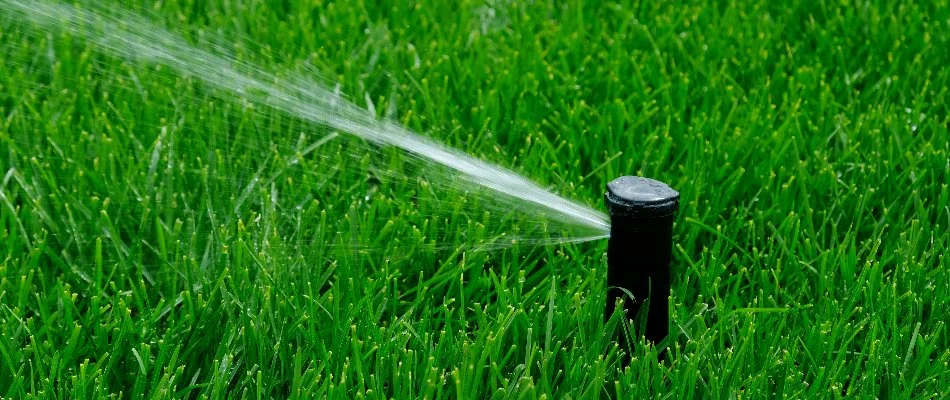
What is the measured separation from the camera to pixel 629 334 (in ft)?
6.43

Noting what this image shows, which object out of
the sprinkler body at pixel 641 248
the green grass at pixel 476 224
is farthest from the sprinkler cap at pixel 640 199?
the green grass at pixel 476 224

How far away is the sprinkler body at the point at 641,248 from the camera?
1.69 m

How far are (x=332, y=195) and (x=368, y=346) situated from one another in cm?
57

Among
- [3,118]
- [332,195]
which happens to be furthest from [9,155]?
[332,195]

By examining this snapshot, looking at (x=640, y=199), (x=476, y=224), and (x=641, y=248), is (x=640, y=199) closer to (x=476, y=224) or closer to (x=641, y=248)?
(x=641, y=248)

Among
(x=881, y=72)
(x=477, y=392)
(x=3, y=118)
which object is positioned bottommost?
(x=477, y=392)

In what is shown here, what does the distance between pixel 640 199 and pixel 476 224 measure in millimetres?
672

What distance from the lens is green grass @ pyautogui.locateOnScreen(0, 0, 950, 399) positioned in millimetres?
1954

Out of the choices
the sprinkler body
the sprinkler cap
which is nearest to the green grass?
the sprinkler body

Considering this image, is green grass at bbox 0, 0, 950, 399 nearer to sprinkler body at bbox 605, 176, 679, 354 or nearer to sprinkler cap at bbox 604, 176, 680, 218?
sprinkler body at bbox 605, 176, 679, 354

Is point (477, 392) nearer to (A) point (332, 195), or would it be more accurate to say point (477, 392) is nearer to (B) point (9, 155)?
(A) point (332, 195)

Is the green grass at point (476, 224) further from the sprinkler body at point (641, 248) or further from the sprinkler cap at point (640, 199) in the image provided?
the sprinkler cap at point (640, 199)

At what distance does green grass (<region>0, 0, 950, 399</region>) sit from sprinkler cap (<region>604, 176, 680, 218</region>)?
286mm

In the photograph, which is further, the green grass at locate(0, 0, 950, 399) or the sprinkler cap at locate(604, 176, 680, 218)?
the green grass at locate(0, 0, 950, 399)
